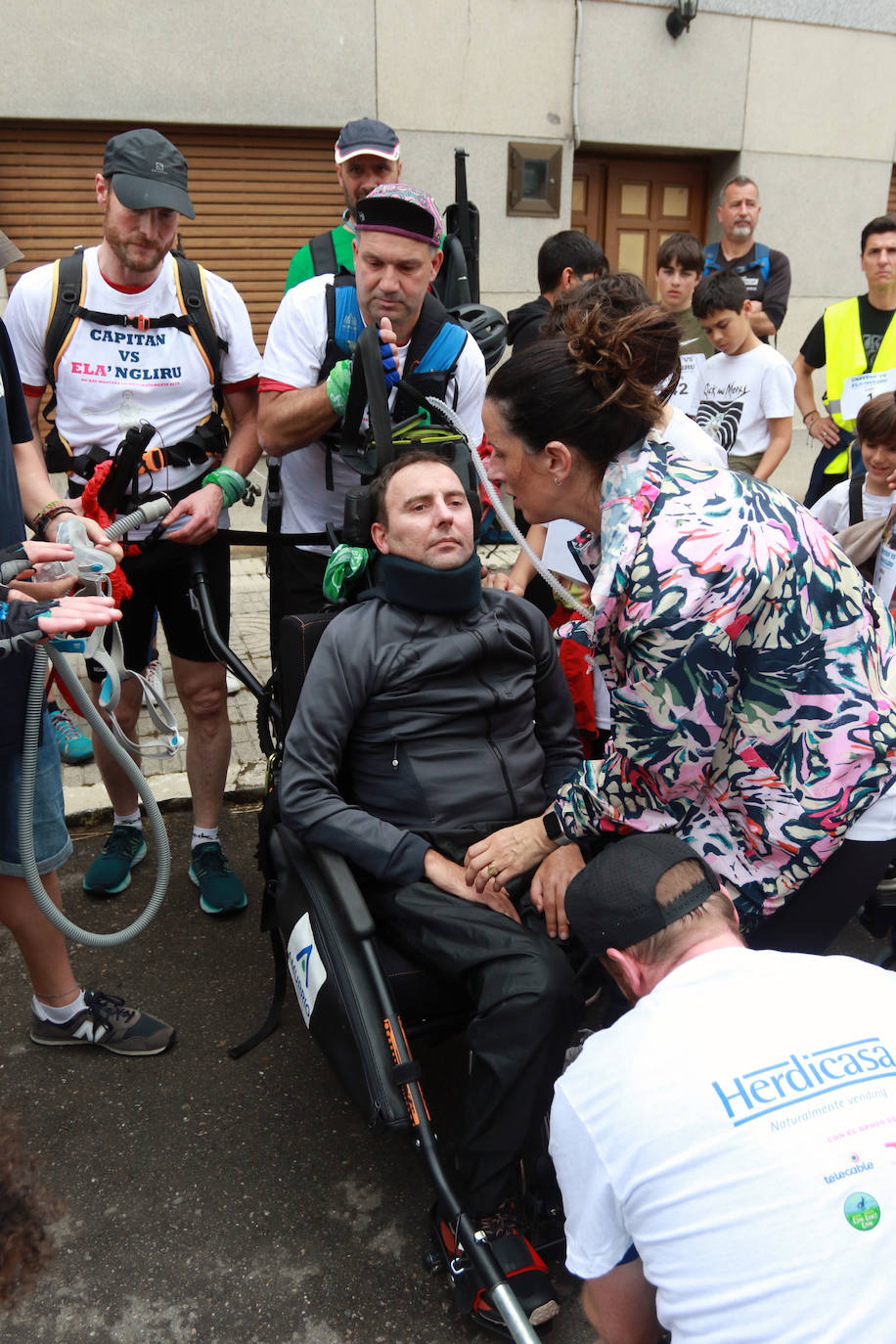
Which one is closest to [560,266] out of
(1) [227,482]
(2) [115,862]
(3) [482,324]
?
(3) [482,324]

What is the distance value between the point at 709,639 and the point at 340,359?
165cm

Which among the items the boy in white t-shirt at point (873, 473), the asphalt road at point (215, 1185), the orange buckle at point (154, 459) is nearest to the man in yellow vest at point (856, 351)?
the boy in white t-shirt at point (873, 473)

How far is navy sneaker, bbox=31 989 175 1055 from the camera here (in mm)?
2729

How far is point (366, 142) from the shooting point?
131 inches

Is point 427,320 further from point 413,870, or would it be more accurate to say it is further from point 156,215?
point 413,870

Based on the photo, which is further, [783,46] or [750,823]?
[783,46]

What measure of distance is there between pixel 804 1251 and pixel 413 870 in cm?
123

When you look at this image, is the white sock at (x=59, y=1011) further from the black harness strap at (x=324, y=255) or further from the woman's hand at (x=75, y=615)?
the black harness strap at (x=324, y=255)

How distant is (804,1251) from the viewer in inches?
46.3

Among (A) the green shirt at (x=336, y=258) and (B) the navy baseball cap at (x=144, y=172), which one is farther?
(A) the green shirt at (x=336, y=258)

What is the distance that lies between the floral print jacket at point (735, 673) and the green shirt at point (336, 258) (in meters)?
1.60

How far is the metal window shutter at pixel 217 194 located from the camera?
248 inches

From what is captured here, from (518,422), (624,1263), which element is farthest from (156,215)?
(624,1263)

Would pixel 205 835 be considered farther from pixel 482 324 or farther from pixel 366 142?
pixel 366 142
